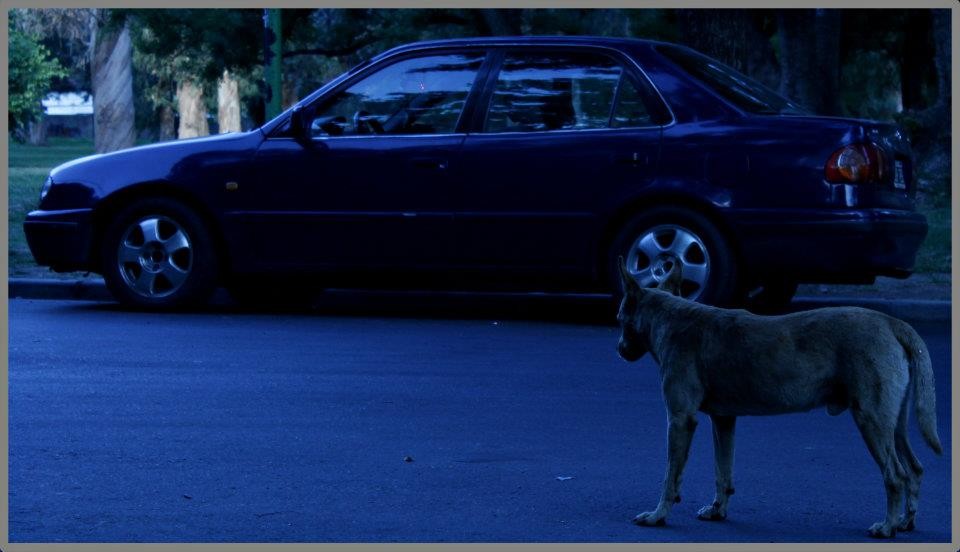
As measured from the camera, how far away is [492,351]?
32.3ft

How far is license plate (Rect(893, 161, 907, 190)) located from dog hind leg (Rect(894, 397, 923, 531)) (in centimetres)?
535

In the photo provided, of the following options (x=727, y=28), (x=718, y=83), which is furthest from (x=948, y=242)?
(x=718, y=83)

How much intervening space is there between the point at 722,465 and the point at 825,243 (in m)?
4.86

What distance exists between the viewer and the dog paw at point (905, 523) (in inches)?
208

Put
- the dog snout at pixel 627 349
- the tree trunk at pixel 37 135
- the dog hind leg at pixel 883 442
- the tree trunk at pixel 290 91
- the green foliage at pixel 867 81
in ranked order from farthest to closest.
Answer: the tree trunk at pixel 37 135, the tree trunk at pixel 290 91, the green foliage at pixel 867 81, the dog snout at pixel 627 349, the dog hind leg at pixel 883 442

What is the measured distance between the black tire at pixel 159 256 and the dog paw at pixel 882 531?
271 inches

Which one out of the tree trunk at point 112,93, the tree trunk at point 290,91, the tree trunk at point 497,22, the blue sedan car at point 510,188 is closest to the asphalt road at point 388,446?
the blue sedan car at point 510,188

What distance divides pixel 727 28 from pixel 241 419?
10.1 metres

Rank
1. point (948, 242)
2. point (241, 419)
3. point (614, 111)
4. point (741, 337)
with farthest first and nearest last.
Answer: point (948, 242), point (614, 111), point (241, 419), point (741, 337)

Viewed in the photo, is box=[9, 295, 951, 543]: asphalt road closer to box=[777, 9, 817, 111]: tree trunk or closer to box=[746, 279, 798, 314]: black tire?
box=[746, 279, 798, 314]: black tire

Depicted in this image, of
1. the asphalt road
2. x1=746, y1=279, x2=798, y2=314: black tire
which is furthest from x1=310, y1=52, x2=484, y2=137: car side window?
x1=746, y1=279, x2=798, y2=314: black tire

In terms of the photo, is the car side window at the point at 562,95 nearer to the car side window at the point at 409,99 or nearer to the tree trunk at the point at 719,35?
the car side window at the point at 409,99

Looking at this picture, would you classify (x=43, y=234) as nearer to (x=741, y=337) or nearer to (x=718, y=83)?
(x=718, y=83)

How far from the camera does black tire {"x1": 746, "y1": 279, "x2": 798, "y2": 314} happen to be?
11352 mm
